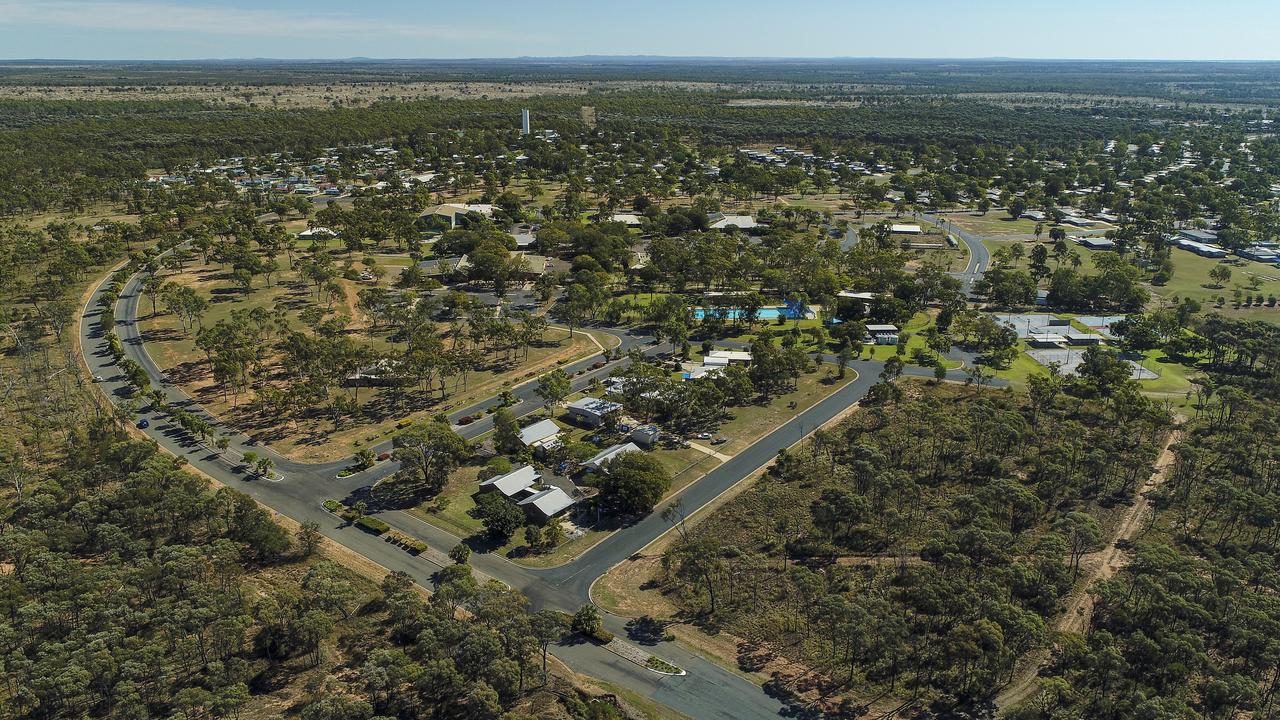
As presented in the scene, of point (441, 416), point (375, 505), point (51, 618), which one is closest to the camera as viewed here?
point (51, 618)

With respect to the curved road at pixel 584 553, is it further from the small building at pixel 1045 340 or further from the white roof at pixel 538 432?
the small building at pixel 1045 340

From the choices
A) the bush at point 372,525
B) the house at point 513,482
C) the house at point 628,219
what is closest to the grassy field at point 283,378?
the bush at point 372,525

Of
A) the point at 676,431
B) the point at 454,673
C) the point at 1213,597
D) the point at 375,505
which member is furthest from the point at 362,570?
the point at 1213,597

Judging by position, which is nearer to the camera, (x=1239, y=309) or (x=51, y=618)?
(x=51, y=618)

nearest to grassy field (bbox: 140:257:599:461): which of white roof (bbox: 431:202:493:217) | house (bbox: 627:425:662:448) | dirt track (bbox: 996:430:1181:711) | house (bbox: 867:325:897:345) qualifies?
house (bbox: 627:425:662:448)

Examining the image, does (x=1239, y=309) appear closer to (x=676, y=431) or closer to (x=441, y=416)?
(x=676, y=431)
